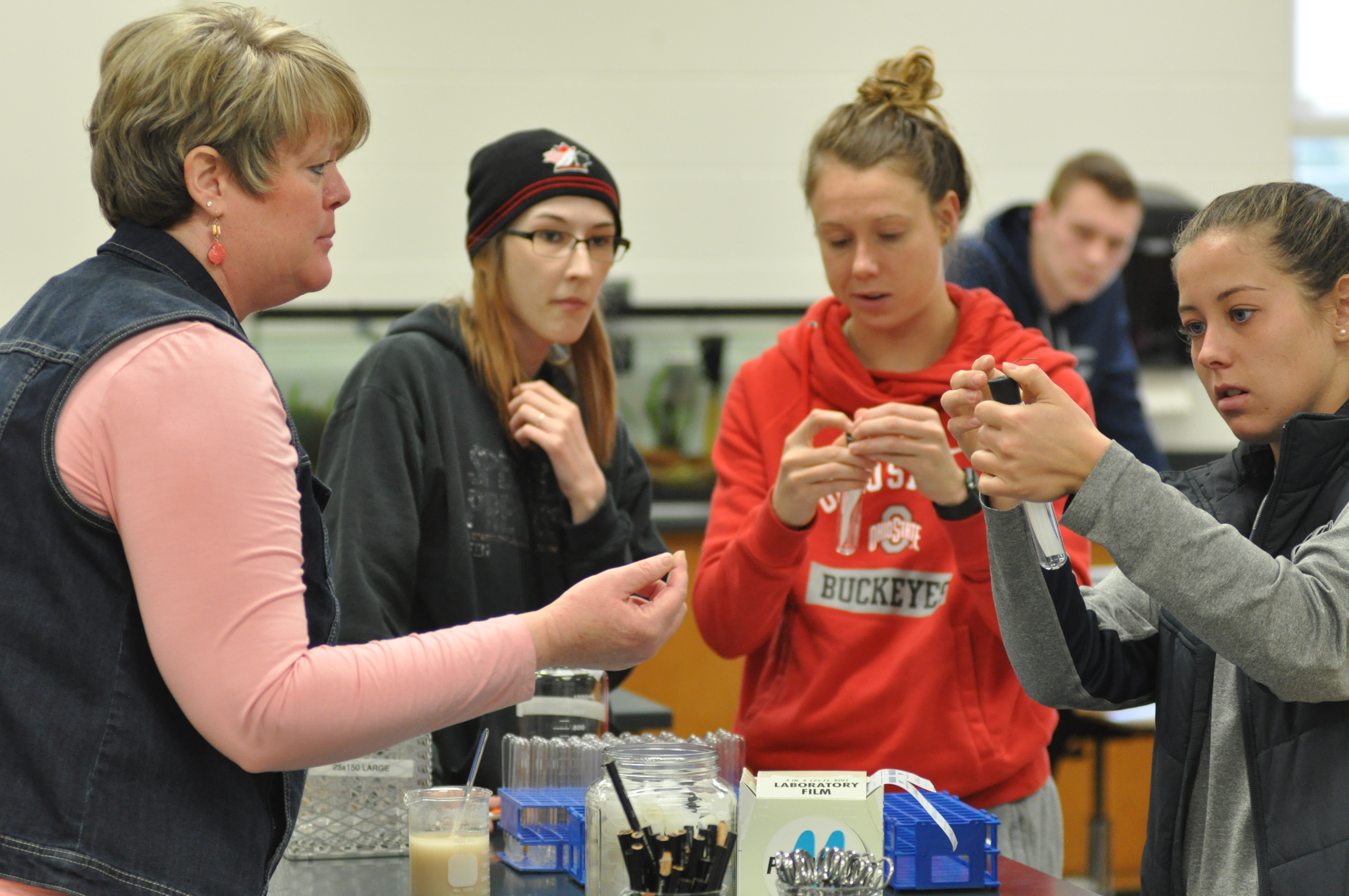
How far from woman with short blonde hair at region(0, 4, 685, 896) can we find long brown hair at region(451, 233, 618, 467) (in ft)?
2.70

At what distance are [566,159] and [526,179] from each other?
2.8 inches

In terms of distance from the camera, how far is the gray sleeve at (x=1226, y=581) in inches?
45.1

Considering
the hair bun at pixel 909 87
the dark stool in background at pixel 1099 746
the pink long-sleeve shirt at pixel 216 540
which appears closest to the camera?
the pink long-sleeve shirt at pixel 216 540

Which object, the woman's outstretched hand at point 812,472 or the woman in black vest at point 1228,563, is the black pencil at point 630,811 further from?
the woman's outstretched hand at point 812,472

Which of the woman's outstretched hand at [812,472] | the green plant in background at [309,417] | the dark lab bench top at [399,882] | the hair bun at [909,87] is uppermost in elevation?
the hair bun at [909,87]

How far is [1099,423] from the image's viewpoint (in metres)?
3.46

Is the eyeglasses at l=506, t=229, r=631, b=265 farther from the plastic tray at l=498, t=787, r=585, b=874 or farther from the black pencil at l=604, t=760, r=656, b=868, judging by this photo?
the black pencil at l=604, t=760, r=656, b=868

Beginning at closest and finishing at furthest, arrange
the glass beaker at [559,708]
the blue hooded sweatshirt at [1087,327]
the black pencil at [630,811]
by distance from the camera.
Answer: the black pencil at [630,811]
the glass beaker at [559,708]
the blue hooded sweatshirt at [1087,327]

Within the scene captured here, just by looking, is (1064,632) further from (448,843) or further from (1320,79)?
(1320,79)

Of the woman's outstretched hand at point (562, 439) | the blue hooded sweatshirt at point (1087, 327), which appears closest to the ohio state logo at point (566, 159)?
the woman's outstretched hand at point (562, 439)

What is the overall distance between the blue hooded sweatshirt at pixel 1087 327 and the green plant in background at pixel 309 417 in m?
1.86

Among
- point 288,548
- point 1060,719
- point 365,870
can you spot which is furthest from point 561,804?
point 1060,719

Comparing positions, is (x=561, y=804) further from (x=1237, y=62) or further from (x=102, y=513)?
(x=1237, y=62)

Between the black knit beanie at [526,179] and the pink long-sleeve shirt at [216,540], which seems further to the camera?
the black knit beanie at [526,179]
